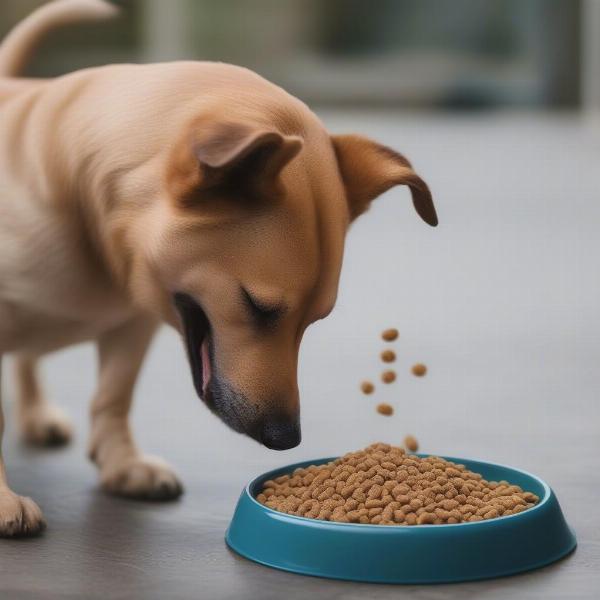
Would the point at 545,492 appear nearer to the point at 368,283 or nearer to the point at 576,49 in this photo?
the point at 368,283

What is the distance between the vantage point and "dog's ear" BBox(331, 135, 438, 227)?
1.99 meters

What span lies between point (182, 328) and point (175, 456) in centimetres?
75

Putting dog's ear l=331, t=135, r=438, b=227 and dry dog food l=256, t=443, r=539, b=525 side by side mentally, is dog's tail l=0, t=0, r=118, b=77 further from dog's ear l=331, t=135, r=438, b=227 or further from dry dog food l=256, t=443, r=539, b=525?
dry dog food l=256, t=443, r=539, b=525

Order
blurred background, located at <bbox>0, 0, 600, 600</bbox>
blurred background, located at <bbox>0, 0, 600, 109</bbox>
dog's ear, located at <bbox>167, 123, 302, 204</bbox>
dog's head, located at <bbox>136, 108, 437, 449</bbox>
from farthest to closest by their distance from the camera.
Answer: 1. blurred background, located at <bbox>0, 0, 600, 109</bbox>
2. blurred background, located at <bbox>0, 0, 600, 600</bbox>
3. dog's head, located at <bbox>136, 108, 437, 449</bbox>
4. dog's ear, located at <bbox>167, 123, 302, 204</bbox>

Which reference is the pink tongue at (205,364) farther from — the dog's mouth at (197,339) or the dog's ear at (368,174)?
the dog's ear at (368,174)

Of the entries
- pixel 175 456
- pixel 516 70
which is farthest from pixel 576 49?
pixel 175 456

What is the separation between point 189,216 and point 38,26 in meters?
1.05

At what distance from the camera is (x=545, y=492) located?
1.95 m

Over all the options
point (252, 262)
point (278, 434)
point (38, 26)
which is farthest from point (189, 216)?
point (38, 26)

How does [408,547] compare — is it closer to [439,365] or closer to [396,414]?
[396,414]

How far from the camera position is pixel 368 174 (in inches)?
78.4

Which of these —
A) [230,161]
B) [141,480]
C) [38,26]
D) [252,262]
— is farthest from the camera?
[38,26]

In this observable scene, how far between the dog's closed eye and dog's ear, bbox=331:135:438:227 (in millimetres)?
265

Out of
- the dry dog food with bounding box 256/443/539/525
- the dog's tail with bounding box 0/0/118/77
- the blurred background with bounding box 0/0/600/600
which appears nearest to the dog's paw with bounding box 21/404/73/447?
the blurred background with bounding box 0/0/600/600
